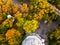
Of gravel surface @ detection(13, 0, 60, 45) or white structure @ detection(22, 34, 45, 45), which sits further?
gravel surface @ detection(13, 0, 60, 45)

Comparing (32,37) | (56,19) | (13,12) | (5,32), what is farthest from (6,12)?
(56,19)

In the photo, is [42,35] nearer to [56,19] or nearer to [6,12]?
[56,19]

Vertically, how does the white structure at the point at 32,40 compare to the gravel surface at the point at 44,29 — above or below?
below

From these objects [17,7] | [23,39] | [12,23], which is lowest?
[23,39]

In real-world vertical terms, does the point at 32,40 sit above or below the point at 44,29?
below

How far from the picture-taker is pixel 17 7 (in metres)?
11.4

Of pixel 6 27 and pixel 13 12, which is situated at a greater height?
pixel 13 12

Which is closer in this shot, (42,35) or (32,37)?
(32,37)

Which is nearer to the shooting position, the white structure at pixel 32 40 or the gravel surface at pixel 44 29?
the white structure at pixel 32 40

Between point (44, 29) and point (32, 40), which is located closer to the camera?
point (32, 40)

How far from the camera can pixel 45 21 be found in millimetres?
11766

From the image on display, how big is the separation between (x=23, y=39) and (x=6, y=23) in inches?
48.3

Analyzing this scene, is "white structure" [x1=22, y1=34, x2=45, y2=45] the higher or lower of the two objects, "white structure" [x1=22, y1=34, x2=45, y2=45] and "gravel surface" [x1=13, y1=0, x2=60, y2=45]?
the lower

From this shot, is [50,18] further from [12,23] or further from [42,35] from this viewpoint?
[12,23]
